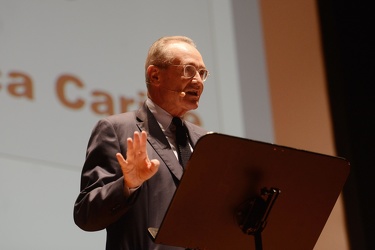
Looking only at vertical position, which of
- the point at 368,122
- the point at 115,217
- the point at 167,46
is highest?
the point at 167,46

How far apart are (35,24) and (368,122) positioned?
2079 mm

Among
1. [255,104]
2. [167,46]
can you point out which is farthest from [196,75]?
[255,104]

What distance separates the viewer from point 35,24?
289 cm

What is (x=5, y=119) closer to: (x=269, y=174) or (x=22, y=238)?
(x=22, y=238)

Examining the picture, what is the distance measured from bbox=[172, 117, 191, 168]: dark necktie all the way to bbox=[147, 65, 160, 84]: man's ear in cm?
15

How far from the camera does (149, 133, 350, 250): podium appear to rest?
1918 mm

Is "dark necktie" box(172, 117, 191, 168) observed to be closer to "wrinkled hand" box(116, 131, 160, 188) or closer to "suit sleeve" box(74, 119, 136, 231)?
"suit sleeve" box(74, 119, 136, 231)

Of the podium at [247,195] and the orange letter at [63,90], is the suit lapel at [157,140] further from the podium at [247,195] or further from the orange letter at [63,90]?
the orange letter at [63,90]

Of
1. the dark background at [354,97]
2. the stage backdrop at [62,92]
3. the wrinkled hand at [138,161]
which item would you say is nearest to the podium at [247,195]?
the wrinkled hand at [138,161]

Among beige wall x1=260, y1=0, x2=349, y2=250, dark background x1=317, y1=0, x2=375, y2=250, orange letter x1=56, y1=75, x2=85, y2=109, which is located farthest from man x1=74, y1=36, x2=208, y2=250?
dark background x1=317, y1=0, x2=375, y2=250

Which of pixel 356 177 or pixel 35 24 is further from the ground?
pixel 35 24

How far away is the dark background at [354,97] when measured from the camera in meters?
4.02

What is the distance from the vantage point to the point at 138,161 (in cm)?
202

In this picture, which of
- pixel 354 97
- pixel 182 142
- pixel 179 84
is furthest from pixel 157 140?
pixel 354 97
